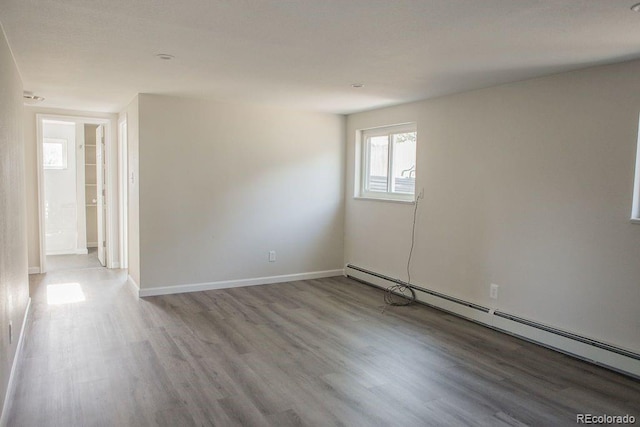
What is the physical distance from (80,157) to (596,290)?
25.9 ft

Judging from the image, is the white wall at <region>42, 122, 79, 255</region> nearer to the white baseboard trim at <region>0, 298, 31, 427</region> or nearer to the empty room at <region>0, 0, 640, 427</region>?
the empty room at <region>0, 0, 640, 427</region>

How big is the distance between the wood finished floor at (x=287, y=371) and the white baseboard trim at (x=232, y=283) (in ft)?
1.00

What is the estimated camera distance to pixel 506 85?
12.9ft

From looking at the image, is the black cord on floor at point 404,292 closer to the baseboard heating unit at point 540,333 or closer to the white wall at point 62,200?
the baseboard heating unit at point 540,333

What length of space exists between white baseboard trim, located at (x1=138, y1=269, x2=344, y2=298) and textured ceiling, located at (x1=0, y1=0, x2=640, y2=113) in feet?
7.19

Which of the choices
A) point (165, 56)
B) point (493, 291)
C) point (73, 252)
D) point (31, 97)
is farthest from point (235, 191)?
point (73, 252)

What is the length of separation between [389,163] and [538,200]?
6.95 ft

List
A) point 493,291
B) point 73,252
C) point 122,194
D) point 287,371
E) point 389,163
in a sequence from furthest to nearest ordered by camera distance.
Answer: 1. point 73,252
2. point 122,194
3. point 389,163
4. point 493,291
5. point 287,371

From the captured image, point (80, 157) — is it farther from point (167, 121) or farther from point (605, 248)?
point (605, 248)

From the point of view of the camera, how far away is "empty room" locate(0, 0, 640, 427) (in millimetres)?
2570

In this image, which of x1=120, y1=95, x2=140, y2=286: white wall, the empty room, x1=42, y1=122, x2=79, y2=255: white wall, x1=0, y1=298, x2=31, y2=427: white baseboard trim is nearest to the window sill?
the empty room

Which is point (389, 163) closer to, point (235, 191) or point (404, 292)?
point (404, 292)

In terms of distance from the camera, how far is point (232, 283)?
5.42 m

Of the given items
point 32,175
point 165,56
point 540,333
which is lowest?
point 540,333
